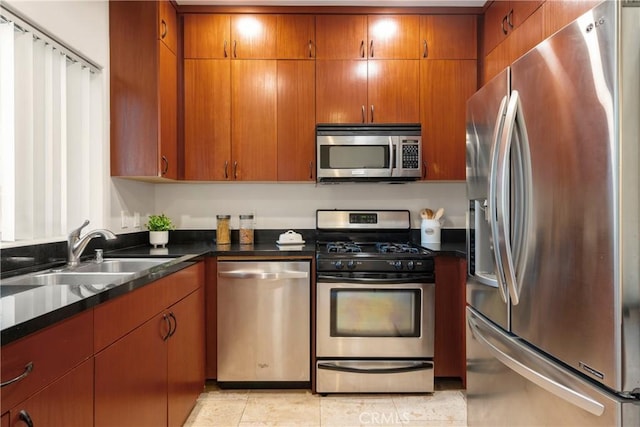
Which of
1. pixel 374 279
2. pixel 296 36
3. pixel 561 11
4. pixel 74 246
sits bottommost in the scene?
pixel 374 279

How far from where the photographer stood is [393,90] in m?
2.68

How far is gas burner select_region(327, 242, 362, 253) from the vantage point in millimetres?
2486

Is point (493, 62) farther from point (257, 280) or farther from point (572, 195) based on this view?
point (257, 280)

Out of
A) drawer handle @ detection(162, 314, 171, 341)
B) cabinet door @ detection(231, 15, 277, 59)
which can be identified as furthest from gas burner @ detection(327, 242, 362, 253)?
cabinet door @ detection(231, 15, 277, 59)

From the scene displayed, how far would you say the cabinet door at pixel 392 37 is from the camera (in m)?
2.68

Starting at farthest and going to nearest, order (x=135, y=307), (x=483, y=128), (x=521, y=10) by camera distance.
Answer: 1. (x=521, y=10)
2. (x=483, y=128)
3. (x=135, y=307)

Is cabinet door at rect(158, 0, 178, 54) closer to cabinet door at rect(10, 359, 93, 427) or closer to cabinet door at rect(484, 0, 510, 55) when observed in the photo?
cabinet door at rect(10, 359, 93, 427)

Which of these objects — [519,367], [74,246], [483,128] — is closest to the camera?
[519,367]

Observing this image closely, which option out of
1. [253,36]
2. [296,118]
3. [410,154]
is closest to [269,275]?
[296,118]

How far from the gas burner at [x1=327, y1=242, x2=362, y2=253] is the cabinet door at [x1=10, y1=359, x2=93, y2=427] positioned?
5.09 ft

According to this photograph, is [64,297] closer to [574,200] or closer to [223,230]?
[574,200]

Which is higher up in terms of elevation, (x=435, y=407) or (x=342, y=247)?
(x=342, y=247)

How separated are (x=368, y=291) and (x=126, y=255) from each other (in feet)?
4.76

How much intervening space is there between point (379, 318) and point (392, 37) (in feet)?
6.34
